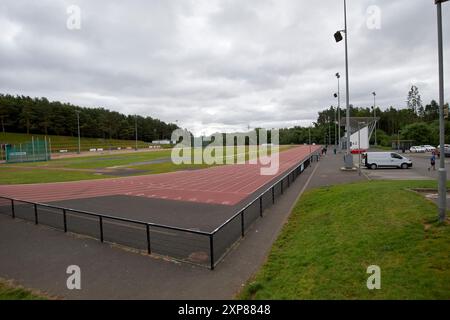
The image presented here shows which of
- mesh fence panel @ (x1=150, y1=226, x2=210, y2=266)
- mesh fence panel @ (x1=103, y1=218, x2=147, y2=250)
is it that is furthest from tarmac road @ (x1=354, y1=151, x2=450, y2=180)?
mesh fence panel @ (x1=103, y1=218, x2=147, y2=250)

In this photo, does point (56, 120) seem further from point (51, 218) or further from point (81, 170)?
point (51, 218)

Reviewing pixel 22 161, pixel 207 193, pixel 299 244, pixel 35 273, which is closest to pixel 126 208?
pixel 207 193

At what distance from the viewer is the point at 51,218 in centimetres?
1114

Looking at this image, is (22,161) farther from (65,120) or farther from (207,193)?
(65,120)

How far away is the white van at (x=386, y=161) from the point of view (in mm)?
25484

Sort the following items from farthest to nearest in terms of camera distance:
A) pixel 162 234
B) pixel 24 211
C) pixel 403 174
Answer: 1. pixel 403 174
2. pixel 24 211
3. pixel 162 234

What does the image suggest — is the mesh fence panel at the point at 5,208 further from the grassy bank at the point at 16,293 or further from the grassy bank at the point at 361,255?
the grassy bank at the point at 361,255

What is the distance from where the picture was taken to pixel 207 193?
16.7 m

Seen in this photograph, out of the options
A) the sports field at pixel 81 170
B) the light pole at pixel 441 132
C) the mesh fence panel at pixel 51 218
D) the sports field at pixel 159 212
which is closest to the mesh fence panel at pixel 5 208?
the sports field at pixel 159 212

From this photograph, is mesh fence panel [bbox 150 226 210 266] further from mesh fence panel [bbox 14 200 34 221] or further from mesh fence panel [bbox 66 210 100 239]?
mesh fence panel [bbox 14 200 34 221]

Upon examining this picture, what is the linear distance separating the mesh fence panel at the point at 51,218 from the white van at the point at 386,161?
26.5 meters

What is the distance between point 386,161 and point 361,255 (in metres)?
24.0

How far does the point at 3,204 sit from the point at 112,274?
12.5m

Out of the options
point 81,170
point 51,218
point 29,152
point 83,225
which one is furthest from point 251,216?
point 29,152
